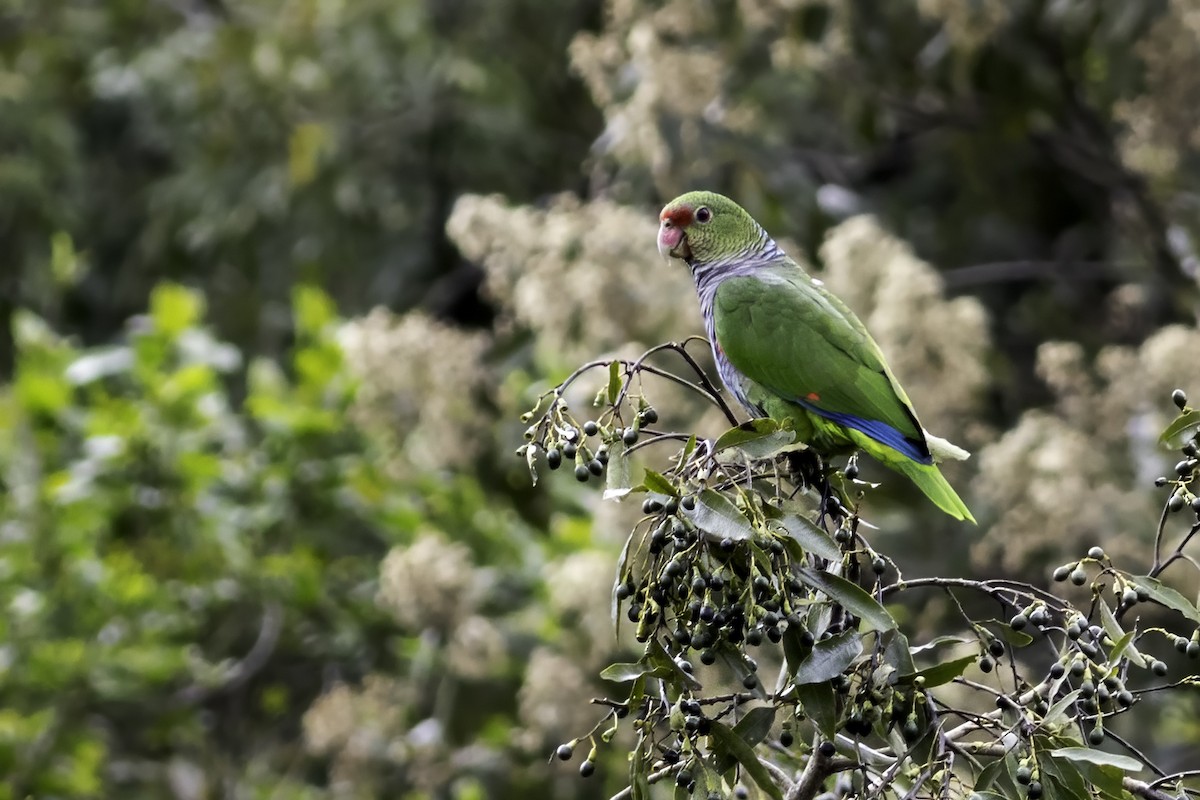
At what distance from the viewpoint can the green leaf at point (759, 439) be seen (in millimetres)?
2375

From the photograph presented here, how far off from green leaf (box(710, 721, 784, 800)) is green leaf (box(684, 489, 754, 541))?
285 millimetres

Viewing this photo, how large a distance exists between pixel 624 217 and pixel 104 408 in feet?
8.06

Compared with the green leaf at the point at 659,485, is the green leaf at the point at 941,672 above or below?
below

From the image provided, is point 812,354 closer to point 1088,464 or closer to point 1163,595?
point 1163,595

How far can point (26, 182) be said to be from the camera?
8883 millimetres

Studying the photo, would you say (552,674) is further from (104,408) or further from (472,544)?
(104,408)

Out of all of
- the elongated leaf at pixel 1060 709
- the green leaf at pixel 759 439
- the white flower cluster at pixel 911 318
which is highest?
the white flower cluster at pixel 911 318

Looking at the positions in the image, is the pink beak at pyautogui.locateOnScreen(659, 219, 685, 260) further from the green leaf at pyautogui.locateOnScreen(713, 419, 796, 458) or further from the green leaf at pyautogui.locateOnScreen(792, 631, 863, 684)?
the green leaf at pyautogui.locateOnScreen(792, 631, 863, 684)

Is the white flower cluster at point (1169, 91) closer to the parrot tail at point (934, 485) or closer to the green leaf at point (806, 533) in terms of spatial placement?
the parrot tail at point (934, 485)

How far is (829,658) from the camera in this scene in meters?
2.20

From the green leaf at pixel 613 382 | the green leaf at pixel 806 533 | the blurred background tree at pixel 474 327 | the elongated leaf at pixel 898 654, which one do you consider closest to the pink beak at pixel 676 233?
the blurred background tree at pixel 474 327

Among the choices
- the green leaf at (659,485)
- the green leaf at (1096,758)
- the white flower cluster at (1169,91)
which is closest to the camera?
the green leaf at (1096,758)

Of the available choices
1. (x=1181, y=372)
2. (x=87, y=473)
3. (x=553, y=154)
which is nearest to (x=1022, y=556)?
(x=1181, y=372)

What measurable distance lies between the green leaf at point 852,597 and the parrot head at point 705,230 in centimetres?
160
